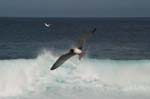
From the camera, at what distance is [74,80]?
72.6ft

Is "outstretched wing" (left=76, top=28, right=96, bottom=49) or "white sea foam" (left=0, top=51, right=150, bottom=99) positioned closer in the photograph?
"outstretched wing" (left=76, top=28, right=96, bottom=49)

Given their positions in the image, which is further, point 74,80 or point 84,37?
point 74,80

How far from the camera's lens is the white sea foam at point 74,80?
67.0ft

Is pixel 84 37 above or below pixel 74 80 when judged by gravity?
below

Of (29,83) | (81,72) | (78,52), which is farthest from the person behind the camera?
(81,72)

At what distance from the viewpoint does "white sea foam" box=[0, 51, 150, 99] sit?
20.4m

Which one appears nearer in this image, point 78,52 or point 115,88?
point 78,52

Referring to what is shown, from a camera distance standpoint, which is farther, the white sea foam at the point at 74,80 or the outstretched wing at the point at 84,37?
the white sea foam at the point at 74,80

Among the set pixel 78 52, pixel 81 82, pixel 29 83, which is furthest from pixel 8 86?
pixel 78 52

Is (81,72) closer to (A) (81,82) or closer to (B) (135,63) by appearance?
(A) (81,82)

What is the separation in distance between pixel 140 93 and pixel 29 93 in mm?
3638

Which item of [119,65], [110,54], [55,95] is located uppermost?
[110,54]

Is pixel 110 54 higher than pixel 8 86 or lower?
higher

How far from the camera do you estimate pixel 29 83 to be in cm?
2170
